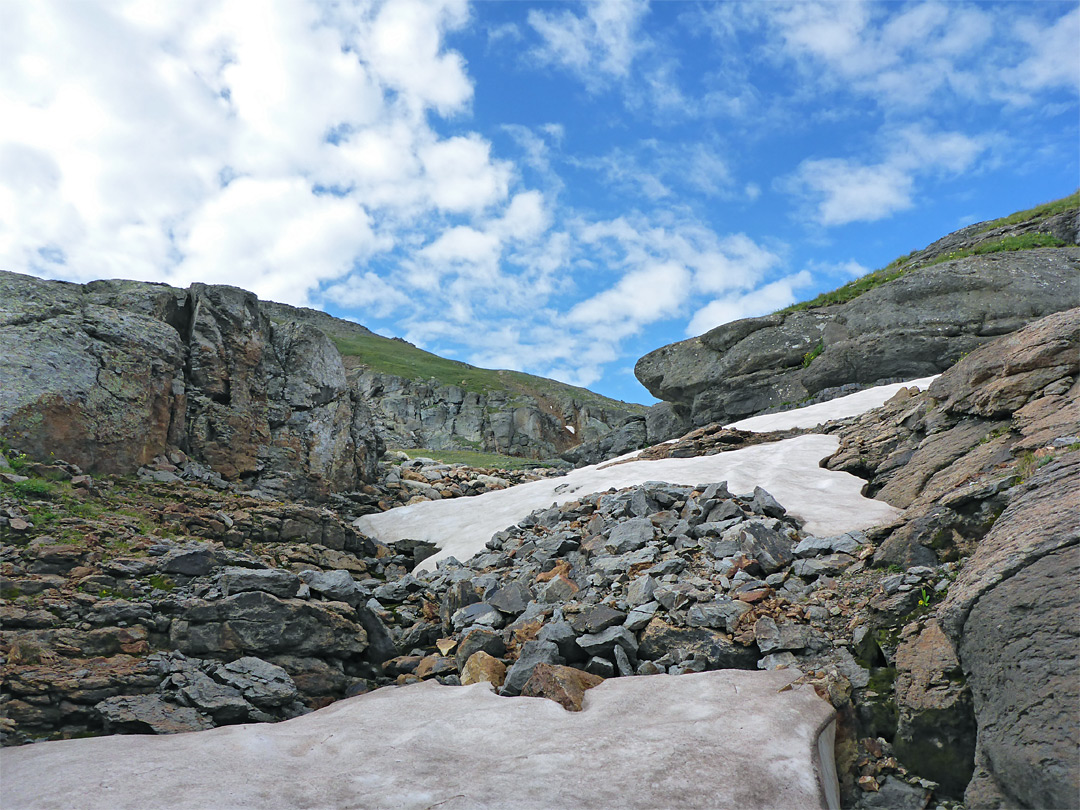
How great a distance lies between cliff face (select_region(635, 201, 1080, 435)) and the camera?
2688cm

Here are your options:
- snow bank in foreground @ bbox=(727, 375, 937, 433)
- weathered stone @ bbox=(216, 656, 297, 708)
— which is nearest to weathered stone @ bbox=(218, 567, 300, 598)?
weathered stone @ bbox=(216, 656, 297, 708)

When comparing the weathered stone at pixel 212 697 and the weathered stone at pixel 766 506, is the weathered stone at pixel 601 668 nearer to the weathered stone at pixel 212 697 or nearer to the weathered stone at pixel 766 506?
the weathered stone at pixel 212 697

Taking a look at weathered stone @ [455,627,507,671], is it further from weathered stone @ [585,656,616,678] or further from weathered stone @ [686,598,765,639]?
weathered stone @ [686,598,765,639]

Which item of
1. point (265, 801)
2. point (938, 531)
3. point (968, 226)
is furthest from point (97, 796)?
point (968, 226)

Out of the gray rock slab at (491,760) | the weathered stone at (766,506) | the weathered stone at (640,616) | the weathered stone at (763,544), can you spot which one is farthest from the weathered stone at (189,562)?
the weathered stone at (766,506)

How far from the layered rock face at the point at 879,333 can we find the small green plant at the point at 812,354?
0.18ft

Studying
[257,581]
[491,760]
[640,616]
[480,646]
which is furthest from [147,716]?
[640,616]

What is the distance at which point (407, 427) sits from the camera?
243 feet

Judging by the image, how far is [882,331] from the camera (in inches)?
1107

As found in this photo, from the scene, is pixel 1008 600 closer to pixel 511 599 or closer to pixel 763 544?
pixel 763 544

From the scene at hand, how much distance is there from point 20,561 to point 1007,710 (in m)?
13.3

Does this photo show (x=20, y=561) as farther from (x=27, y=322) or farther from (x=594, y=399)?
(x=594, y=399)

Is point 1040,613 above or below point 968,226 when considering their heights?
below

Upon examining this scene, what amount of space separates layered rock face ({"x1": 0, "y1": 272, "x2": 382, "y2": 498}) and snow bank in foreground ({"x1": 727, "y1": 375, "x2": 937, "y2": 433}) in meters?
17.0
